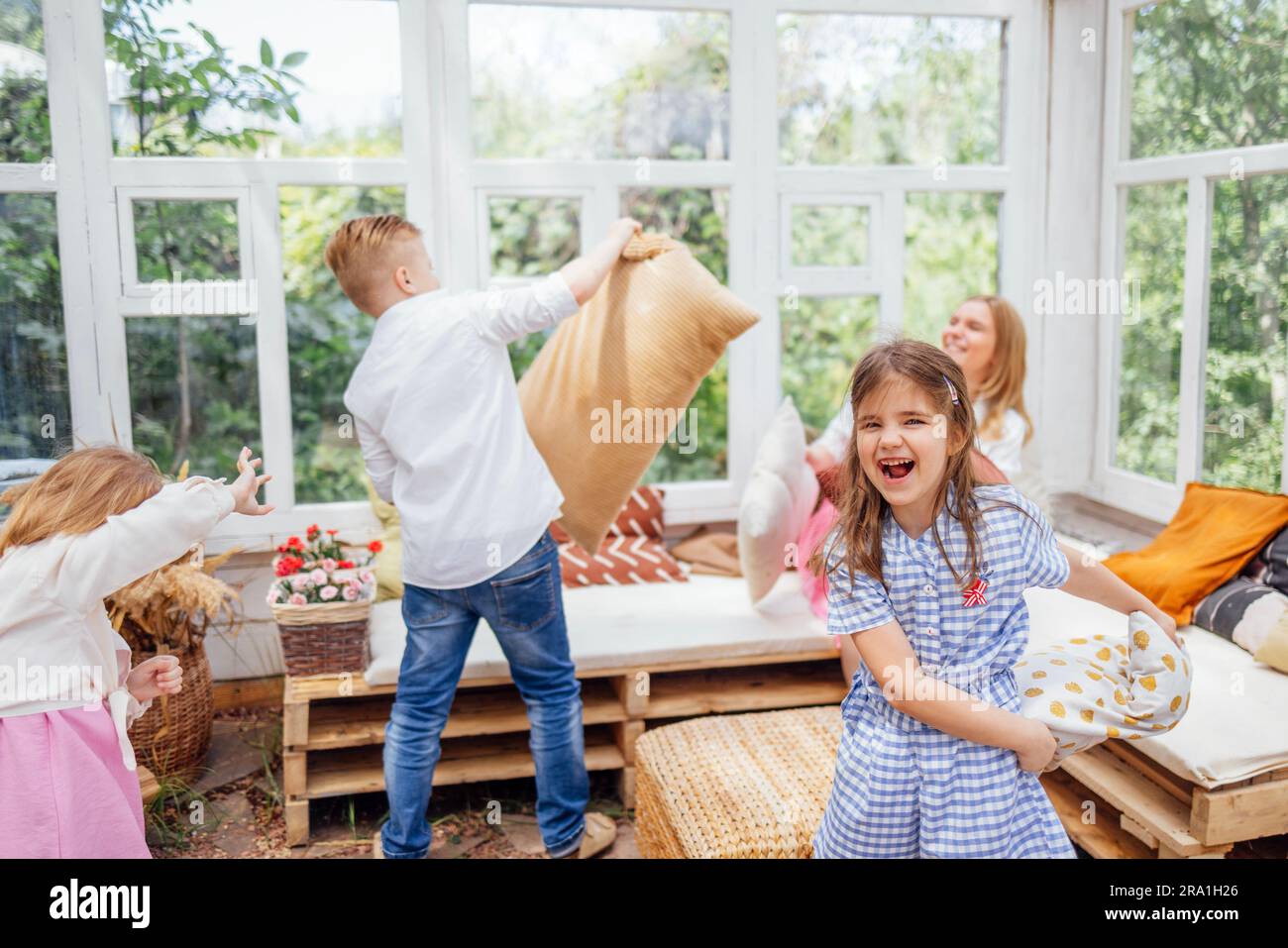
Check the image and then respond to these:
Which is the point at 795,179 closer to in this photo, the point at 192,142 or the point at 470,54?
the point at 470,54

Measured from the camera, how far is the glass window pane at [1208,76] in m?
3.00

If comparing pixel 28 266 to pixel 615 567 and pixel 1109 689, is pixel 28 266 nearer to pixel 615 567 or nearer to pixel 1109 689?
pixel 615 567

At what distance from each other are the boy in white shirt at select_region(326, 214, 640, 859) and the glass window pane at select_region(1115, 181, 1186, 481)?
5.48 ft

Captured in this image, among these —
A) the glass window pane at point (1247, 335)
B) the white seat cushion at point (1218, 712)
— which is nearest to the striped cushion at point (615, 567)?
the white seat cushion at point (1218, 712)

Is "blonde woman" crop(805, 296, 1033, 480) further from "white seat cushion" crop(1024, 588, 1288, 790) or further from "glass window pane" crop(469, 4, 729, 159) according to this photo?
"glass window pane" crop(469, 4, 729, 159)

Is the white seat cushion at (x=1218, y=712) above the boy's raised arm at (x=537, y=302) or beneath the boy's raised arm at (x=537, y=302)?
beneath

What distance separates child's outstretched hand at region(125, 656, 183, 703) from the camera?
1.98 meters

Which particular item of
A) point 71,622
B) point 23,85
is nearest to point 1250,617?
point 71,622

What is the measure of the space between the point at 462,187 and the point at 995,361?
1534 mm

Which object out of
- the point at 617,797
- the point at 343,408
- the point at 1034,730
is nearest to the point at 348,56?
the point at 343,408

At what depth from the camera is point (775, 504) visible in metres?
3.10

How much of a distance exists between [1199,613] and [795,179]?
167 centimetres

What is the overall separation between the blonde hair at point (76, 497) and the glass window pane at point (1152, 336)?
8.98ft

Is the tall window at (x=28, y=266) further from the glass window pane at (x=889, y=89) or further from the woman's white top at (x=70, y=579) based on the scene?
the glass window pane at (x=889, y=89)
